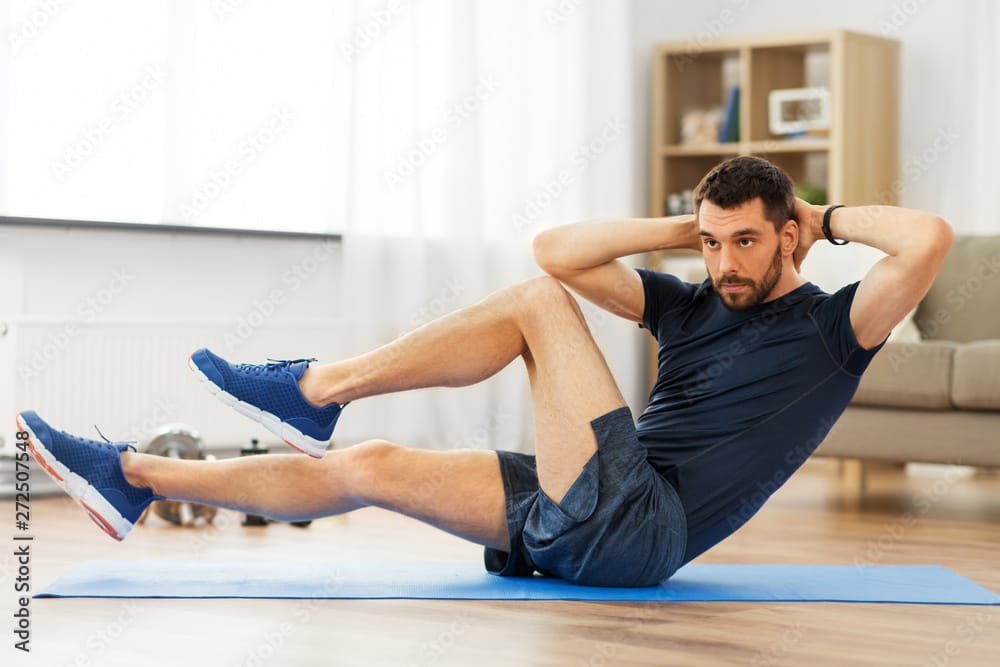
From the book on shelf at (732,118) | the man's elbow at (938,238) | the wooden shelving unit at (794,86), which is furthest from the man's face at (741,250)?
the book on shelf at (732,118)

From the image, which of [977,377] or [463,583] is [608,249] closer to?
[463,583]

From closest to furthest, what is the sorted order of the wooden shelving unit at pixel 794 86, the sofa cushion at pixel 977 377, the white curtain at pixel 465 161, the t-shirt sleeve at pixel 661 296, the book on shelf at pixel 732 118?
1. the t-shirt sleeve at pixel 661 296
2. the sofa cushion at pixel 977 377
3. the white curtain at pixel 465 161
4. the wooden shelving unit at pixel 794 86
5. the book on shelf at pixel 732 118

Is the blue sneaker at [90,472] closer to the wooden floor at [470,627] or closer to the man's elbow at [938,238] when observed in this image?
the wooden floor at [470,627]

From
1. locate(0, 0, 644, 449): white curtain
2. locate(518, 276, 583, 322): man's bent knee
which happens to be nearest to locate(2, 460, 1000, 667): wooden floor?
locate(518, 276, 583, 322): man's bent knee

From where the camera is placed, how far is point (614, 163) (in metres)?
5.64

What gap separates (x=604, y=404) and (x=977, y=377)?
184 cm

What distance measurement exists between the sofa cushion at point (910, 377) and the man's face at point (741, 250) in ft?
5.29

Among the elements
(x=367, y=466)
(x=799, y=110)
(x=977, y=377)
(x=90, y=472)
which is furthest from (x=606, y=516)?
(x=799, y=110)

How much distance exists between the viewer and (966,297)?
455cm

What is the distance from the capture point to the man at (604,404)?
2.33 m

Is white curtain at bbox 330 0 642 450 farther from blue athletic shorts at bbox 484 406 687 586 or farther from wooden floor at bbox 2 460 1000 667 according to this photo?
blue athletic shorts at bbox 484 406 687 586

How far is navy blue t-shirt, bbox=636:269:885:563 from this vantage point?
241 cm

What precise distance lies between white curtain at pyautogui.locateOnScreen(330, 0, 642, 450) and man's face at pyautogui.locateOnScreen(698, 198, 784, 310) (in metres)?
2.55

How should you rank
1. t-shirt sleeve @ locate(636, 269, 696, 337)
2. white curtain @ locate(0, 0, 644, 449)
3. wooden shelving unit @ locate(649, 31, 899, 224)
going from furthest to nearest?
1. wooden shelving unit @ locate(649, 31, 899, 224)
2. white curtain @ locate(0, 0, 644, 449)
3. t-shirt sleeve @ locate(636, 269, 696, 337)
